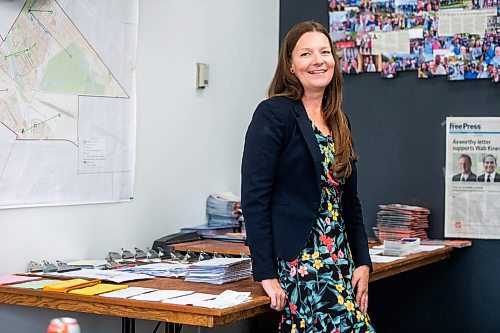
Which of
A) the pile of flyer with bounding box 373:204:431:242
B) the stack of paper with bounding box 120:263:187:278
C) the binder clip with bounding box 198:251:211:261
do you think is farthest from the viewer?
the pile of flyer with bounding box 373:204:431:242

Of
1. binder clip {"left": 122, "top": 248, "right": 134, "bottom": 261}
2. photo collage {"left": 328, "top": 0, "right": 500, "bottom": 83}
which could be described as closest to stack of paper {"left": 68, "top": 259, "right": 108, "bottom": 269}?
binder clip {"left": 122, "top": 248, "right": 134, "bottom": 261}

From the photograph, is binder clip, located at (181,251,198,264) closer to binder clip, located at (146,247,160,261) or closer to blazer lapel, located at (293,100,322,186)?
binder clip, located at (146,247,160,261)

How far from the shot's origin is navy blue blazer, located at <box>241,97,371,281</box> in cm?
271

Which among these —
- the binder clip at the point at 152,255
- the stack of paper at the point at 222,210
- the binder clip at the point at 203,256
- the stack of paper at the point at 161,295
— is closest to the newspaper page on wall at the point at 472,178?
the stack of paper at the point at 222,210

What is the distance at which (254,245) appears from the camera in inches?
107

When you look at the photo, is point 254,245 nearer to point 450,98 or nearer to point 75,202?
point 75,202

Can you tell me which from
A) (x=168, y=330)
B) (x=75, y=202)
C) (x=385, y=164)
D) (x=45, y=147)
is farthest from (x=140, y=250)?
(x=385, y=164)

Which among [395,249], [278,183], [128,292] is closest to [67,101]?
[128,292]

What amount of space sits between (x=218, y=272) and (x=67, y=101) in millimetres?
988

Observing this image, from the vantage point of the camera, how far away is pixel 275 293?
2.70m

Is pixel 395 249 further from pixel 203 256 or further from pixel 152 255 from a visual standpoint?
pixel 152 255

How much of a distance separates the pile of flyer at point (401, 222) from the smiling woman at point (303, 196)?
147 cm

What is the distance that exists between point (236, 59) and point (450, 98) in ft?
3.63

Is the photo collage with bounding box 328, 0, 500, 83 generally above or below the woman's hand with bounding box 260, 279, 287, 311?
above
